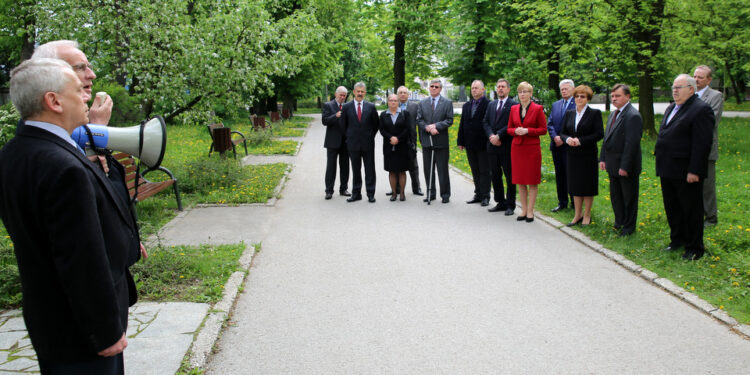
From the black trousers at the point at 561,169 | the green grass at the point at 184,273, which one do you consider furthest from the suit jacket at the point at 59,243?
the black trousers at the point at 561,169

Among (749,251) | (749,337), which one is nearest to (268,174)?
(749,251)

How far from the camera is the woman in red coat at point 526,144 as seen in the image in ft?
27.9

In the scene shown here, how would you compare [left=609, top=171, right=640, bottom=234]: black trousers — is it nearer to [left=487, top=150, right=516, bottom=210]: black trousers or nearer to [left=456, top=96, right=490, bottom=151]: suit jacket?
[left=487, top=150, right=516, bottom=210]: black trousers

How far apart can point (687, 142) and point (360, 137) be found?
5.57 metres

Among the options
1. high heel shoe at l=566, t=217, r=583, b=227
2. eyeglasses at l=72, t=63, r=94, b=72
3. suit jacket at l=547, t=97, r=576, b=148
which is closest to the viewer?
eyeglasses at l=72, t=63, r=94, b=72

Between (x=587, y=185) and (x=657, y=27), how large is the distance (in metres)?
11.5

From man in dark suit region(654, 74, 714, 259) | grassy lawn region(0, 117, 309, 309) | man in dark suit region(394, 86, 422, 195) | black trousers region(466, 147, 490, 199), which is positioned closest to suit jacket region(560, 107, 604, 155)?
man in dark suit region(654, 74, 714, 259)

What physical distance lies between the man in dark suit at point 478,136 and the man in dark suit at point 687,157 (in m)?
3.59

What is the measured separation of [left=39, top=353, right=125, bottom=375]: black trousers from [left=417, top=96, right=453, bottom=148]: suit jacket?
8.33 m

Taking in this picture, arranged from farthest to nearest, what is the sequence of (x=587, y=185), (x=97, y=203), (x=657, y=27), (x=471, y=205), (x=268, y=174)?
(x=657, y=27)
(x=268, y=174)
(x=471, y=205)
(x=587, y=185)
(x=97, y=203)

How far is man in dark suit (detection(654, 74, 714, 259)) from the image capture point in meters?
6.24

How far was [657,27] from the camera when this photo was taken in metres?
17.0

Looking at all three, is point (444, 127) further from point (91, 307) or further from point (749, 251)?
point (91, 307)

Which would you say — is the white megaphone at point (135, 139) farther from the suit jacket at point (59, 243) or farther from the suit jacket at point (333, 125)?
the suit jacket at point (333, 125)
